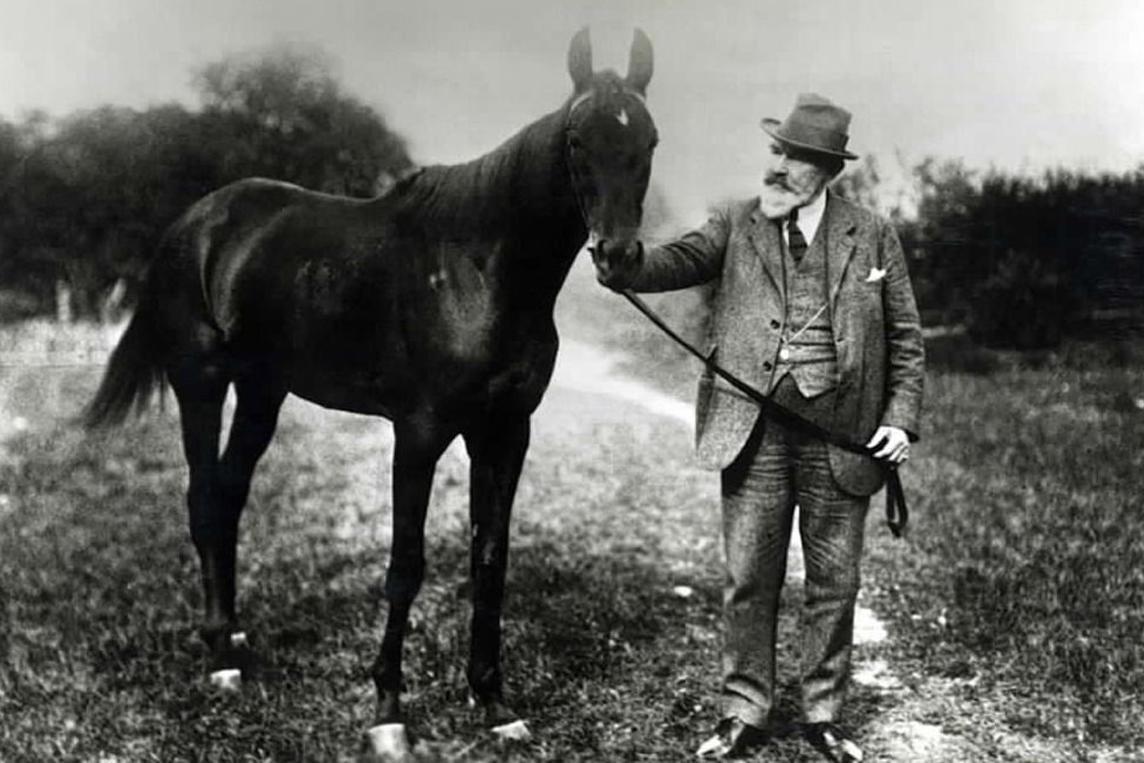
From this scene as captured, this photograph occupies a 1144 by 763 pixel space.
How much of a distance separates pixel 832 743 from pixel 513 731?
108 cm

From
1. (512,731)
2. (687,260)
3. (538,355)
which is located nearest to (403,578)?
(512,731)

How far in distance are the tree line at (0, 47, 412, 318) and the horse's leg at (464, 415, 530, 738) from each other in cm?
142

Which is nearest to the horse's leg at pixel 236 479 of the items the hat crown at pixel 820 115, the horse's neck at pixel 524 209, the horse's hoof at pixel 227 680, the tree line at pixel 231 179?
the horse's hoof at pixel 227 680

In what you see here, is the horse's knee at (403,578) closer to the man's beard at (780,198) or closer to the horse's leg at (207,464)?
the horse's leg at (207,464)

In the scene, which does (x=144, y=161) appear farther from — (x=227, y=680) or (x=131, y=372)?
(x=227, y=680)

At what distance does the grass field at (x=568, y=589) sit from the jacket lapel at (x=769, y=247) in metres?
1.60

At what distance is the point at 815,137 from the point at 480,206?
109 centimetres

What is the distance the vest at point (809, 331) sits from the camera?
346 cm

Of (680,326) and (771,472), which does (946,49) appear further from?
(680,326)


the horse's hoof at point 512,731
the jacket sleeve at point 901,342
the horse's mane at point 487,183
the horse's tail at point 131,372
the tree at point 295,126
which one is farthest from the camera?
the horse's tail at point 131,372

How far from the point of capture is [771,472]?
11.6 feet

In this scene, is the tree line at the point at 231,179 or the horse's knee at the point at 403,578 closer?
the horse's knee at the point at 403,578

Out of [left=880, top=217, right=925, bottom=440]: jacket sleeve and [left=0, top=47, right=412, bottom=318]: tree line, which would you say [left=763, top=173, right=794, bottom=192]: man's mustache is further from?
[left=0, top=47, right=412, bottom=318]: tree line

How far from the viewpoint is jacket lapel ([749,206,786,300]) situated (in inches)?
136
